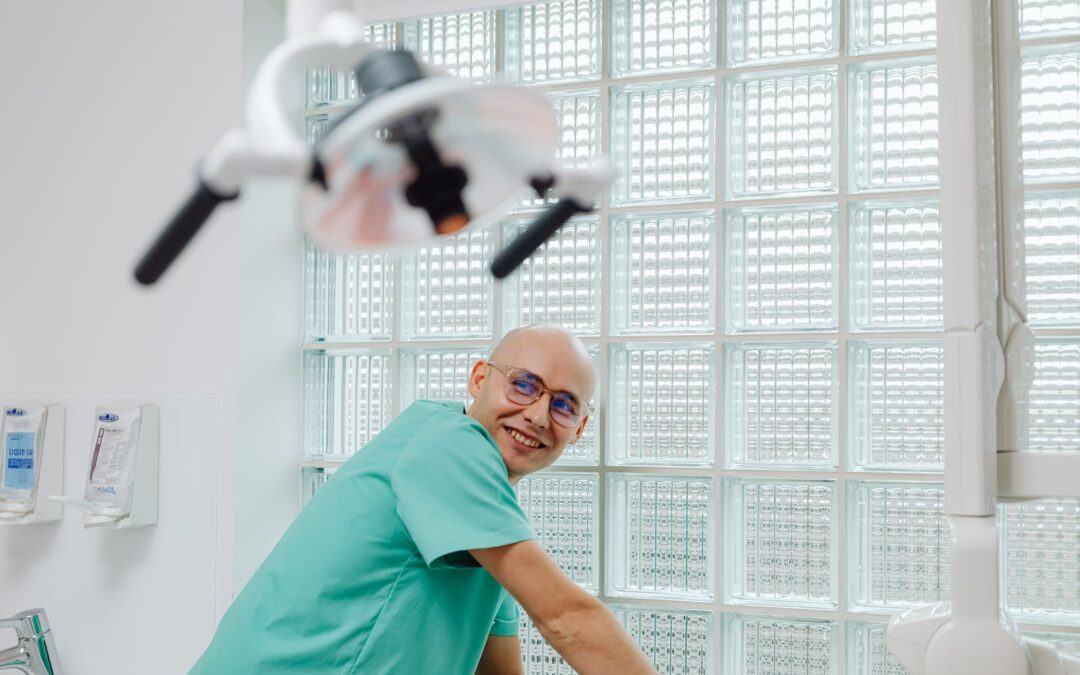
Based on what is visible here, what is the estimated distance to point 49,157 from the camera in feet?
7.64

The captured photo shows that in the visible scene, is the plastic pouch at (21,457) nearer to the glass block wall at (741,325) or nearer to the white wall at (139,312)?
the white wall at (139,312)

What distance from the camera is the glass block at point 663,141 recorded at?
2031mm

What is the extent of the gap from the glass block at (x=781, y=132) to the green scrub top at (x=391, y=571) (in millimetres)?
783

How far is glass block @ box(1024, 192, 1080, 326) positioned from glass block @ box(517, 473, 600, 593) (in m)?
1.02

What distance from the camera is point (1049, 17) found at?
4.10ft

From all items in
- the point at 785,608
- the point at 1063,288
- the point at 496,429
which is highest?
the point at 1063,288

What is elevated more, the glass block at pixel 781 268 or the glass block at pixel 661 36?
the glass block at pixel 661 36

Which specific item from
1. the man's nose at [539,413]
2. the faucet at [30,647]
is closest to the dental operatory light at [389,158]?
the man's nose at [539,413]


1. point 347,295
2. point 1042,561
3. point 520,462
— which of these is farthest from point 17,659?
point 1042,561

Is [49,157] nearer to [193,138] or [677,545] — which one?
[193,138]

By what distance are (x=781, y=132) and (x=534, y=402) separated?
733 millimetres

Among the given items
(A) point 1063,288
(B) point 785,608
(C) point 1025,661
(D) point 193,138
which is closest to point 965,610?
(C) point 1025,661

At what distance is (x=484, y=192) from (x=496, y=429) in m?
0.87

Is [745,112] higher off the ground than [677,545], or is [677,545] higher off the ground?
[745,112]
